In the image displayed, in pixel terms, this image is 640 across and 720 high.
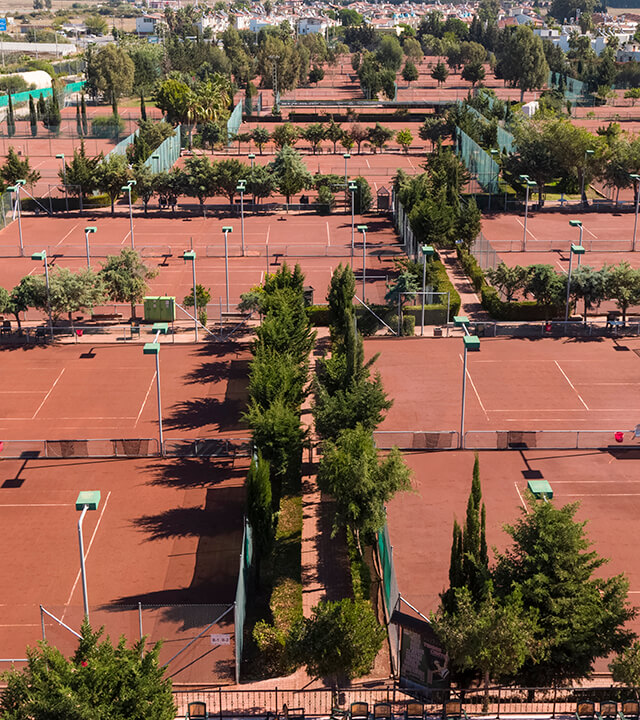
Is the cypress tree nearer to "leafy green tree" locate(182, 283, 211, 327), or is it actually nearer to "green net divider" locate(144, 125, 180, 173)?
"green net divider" locate(144, 125, 180, 173)

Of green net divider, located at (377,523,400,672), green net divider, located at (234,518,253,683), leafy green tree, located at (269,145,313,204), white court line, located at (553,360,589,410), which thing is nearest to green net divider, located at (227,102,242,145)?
leafy green tree, located at (269,145,313,204)

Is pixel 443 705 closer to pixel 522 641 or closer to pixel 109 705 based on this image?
pixel 522 641

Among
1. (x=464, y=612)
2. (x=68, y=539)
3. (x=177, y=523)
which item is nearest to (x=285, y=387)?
(x=177, y=523)

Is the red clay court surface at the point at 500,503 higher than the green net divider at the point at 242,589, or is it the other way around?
the green net divider at the point at 242,589

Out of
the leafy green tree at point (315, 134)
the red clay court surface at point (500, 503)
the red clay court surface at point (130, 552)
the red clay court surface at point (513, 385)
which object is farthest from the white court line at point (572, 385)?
the leafy green tree at point (315, 134)

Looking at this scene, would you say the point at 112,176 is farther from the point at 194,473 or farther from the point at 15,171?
the point at 194,473

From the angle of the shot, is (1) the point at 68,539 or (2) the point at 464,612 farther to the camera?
(1) the point at 68,539

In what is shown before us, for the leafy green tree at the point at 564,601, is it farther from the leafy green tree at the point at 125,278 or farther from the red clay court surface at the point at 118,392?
the leafy green tree at the point at 125,278
